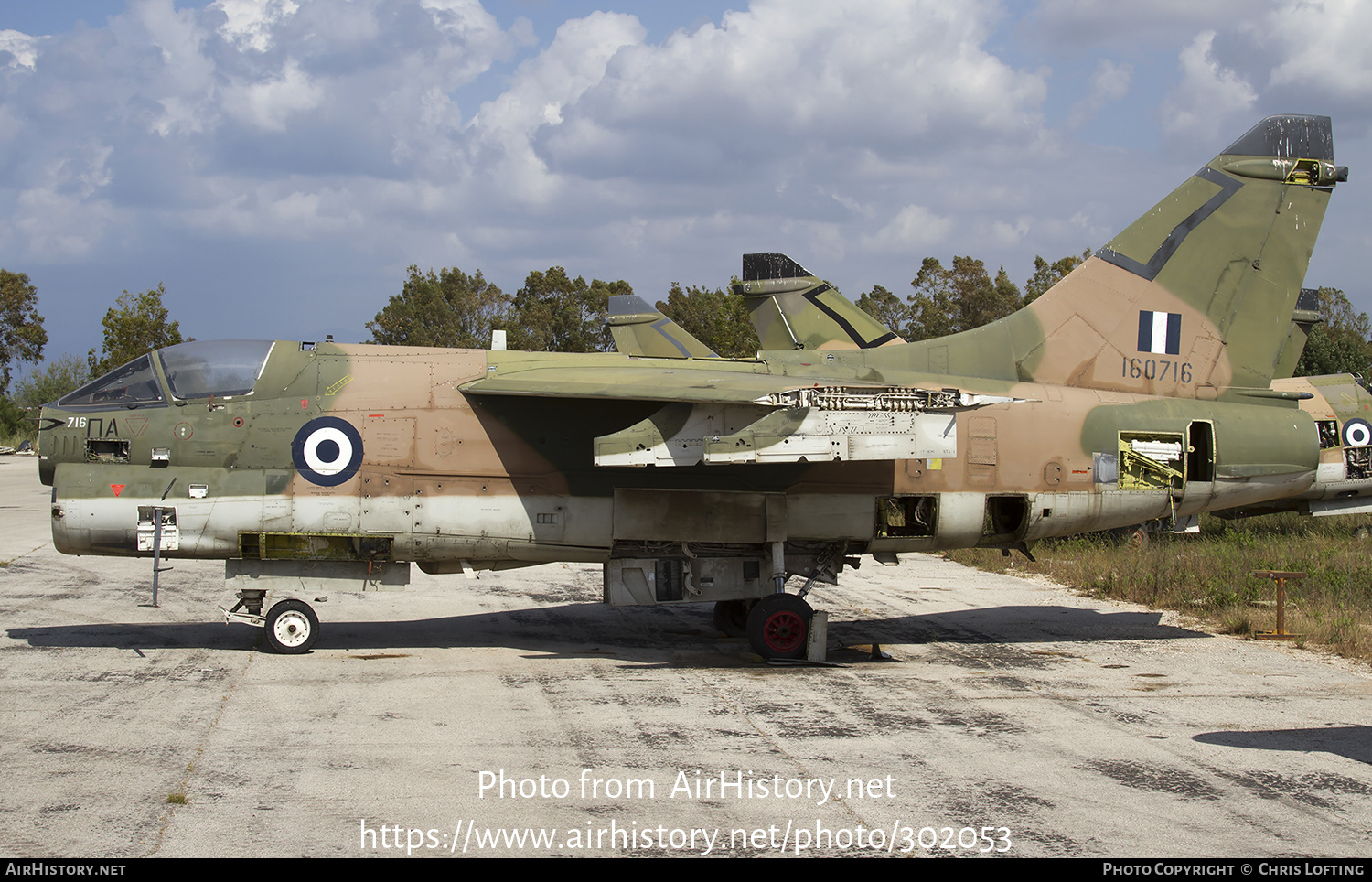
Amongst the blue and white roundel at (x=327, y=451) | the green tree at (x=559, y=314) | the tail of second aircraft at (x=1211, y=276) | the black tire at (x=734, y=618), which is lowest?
the black tire at (x=734, y=618)

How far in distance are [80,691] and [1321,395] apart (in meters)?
22.9

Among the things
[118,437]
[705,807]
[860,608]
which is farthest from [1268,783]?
[118,437]

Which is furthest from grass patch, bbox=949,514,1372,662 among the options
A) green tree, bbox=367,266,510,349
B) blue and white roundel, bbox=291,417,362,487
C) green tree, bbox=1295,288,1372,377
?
green tree, bbox=367,266,510,349

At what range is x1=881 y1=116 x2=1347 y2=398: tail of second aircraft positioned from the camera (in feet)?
42.6

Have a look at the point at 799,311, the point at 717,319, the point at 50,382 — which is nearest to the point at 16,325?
the point at 50,382

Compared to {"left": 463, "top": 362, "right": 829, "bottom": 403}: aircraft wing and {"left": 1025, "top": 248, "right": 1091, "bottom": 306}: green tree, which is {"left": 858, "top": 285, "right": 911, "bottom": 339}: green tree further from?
{"left": 463, "top": 362, "right": 829, "bottom": 403}: aircraft wing

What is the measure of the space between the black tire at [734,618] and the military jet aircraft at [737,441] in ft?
4.94

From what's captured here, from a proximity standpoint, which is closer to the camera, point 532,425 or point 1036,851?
point 1036,851

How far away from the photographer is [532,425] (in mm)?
11508

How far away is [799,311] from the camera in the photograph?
18031mm

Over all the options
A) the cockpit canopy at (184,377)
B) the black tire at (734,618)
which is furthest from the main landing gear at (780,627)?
the cockpit canopy at (184,377)

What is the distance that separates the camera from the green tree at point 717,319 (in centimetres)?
5219

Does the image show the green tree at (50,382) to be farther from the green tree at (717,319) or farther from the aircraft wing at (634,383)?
the aircraft wing at (634,383)

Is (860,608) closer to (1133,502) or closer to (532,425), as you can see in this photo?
(1133,502)
